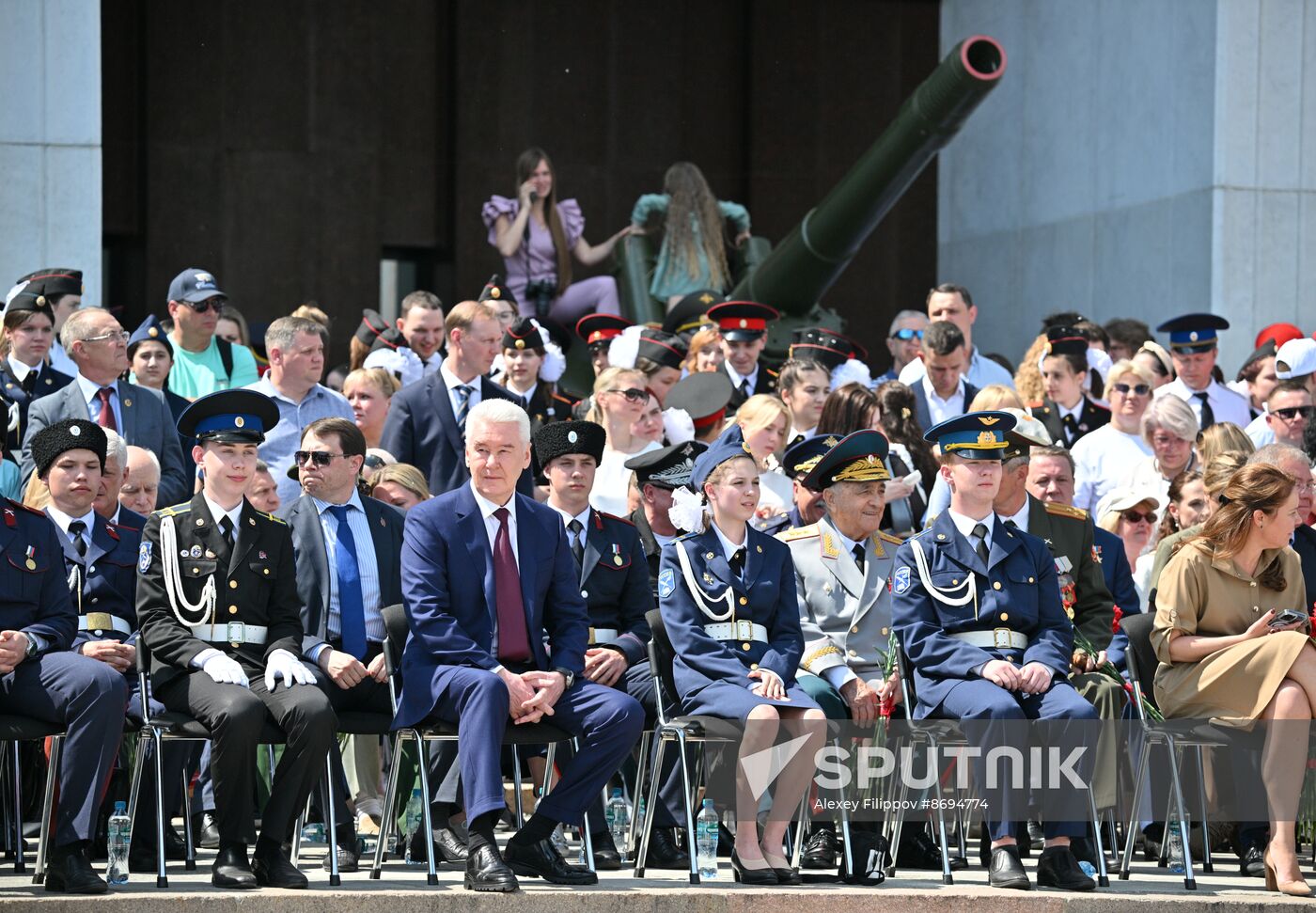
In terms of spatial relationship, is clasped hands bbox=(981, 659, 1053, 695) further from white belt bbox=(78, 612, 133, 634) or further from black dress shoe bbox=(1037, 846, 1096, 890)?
white belt bbox=(78, 612, 133, 634)

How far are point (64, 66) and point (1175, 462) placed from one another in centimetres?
711

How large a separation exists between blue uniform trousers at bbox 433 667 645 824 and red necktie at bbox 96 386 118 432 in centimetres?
255

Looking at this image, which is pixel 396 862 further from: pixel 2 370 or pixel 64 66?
pixel 64 66

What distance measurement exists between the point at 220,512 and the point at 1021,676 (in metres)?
2.84

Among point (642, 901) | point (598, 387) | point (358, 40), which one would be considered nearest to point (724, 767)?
point (642, 901)

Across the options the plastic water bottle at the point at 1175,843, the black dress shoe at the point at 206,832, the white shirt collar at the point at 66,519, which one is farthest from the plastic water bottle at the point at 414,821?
the plastic water bottle at the point at 1175,843

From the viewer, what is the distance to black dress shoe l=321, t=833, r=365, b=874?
24.0 feet

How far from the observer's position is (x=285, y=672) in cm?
704

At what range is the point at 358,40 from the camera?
54.6 ft

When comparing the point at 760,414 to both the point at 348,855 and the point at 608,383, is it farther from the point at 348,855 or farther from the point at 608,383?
the point at 348,855

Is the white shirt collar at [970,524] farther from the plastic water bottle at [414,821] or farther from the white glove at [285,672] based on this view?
the white glove at [285,672]

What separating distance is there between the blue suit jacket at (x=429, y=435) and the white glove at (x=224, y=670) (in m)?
2.42

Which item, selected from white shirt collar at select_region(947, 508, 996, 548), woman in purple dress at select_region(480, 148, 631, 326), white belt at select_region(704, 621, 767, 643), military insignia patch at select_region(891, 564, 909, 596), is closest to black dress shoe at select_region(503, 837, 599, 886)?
white belt at select_region(704, 621, 767, 643)

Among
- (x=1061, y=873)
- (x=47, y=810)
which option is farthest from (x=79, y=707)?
(x=1061, y=873)
